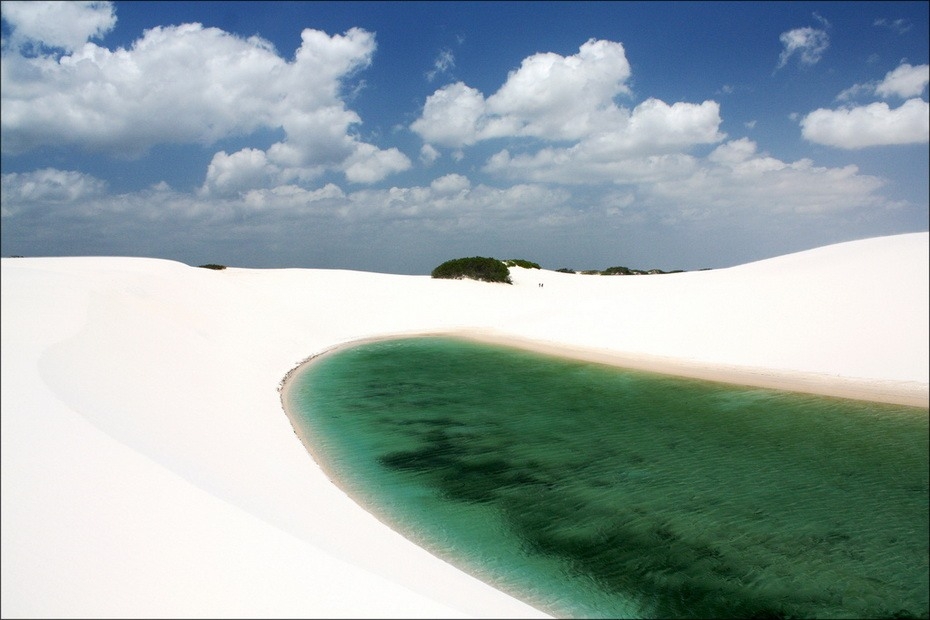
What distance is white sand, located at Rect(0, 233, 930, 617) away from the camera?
409 centimetres

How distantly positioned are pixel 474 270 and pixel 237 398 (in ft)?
95.9

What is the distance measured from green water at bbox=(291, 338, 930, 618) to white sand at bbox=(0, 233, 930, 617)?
37.0 inches

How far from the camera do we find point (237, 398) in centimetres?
1110

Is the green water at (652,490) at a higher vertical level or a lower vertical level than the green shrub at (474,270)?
lower

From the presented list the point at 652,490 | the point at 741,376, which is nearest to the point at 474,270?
the point at 741,376

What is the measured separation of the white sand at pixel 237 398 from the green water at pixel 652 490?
3.08 feet

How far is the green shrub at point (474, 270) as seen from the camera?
38969 mm

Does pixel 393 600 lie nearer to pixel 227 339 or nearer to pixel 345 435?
pixel 345 435

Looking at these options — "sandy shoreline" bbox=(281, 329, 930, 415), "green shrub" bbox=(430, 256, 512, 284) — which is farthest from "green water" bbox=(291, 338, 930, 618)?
"green shrub" bbox=(430, 256, 512, 284)

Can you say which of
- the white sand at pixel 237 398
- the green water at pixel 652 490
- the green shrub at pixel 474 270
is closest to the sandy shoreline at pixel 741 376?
the white sand at pixel 237 398

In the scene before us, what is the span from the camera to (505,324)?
25250mm

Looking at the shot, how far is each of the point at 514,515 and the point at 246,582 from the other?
368cm

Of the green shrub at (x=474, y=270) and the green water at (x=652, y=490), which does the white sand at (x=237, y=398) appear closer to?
the green water at (x=652, y=490)

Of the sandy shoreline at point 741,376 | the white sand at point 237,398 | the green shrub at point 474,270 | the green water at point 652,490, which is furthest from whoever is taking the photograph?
the green shrub at point 474,270
